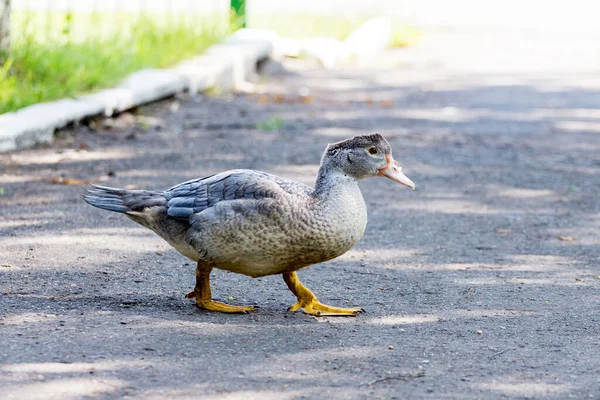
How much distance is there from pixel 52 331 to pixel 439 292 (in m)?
1.83

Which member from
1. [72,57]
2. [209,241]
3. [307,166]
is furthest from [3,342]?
[72,57]

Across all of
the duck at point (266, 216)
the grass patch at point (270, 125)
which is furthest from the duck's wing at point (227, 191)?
the grass patch at point (270, 125)

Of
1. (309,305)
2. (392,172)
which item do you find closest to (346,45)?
(392,172)

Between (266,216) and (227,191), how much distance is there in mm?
260

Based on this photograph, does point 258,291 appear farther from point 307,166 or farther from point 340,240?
point 307,166

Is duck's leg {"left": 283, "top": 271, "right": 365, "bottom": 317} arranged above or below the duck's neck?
below

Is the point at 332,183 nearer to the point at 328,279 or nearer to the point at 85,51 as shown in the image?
the point at 328,279

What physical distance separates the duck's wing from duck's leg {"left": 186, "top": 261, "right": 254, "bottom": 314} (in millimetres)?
229

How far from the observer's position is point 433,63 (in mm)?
14500

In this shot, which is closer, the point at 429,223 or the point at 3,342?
the point at 3,342

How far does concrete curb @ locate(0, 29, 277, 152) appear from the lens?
754 cm

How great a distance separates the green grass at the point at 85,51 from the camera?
330 inches

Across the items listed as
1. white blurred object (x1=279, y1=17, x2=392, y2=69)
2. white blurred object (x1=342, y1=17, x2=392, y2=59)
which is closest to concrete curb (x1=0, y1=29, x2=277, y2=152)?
white blurred object (x1=279, y1=17, x2=392, y2=69)

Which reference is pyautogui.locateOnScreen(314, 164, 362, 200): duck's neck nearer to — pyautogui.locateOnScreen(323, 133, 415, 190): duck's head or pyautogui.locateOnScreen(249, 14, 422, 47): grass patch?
pyautogui.locateOnScreen(323, 133, 415, 190): duck's head
